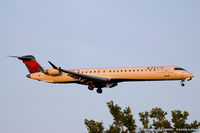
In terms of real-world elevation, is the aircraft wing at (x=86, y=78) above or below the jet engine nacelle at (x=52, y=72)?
below

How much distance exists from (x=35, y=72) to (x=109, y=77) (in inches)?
429

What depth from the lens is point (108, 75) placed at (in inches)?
2112

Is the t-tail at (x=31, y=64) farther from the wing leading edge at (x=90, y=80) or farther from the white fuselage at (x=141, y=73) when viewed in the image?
the white fuselage at (x=141, y=73)

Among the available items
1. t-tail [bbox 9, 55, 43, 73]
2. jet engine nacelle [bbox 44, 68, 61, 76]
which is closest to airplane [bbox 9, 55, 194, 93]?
jet engine nacelle [bbox 44, 68, 61, 76]

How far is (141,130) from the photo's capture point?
4444 centimetres

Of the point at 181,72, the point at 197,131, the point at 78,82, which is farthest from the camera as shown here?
the point at 78,82

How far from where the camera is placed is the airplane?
168 feet

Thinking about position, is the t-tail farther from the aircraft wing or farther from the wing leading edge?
the aircraft wing

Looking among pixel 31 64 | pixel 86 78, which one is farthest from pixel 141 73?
pixel 31 64

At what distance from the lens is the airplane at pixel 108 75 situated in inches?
2021

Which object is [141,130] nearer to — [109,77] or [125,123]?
[125,123]

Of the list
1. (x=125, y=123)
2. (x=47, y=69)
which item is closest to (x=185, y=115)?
(x=125, y=123)

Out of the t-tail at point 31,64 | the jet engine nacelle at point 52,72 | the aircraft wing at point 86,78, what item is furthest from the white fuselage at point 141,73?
the t-tail at point 31,64

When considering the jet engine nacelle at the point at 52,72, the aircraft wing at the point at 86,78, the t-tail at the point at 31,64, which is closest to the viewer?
the aircraft wing at the point at 86,78
